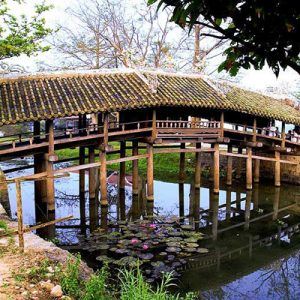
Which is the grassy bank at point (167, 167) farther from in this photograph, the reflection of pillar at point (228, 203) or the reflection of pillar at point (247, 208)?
the reflection of pillar at point (247, 208)

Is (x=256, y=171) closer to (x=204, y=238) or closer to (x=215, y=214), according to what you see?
(x=215, y=214)

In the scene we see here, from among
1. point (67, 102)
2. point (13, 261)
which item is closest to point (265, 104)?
point (67, 102)

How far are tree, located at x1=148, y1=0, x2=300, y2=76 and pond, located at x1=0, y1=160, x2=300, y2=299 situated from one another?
6.54 m

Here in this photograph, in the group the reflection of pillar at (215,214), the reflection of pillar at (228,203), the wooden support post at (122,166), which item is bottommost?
the reflection of pillar at (228,203)

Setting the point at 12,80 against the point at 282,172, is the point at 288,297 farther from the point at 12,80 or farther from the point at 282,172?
the point at 282,172

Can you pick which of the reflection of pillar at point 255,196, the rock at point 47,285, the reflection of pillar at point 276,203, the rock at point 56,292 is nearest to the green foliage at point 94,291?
the rock at point 56,292

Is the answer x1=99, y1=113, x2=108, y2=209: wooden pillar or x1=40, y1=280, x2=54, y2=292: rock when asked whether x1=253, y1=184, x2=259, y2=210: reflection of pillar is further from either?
x1=40, y1=280, x2=54, y2=292: rock

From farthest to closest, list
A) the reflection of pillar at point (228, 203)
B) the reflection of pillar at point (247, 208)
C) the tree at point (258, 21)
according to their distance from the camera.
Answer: the reflection of pillar at point (228, 203), the reflection of pillar at point (247, 208), the tree at point (258, 21)

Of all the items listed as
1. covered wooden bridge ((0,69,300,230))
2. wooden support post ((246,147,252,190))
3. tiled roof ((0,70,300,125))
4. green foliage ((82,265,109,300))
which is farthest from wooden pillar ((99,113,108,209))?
green foliage ((82,265,109,300))

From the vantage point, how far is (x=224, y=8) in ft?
7.53

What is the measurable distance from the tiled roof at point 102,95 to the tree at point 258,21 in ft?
32.6

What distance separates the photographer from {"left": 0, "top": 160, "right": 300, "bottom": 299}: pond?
880 cm

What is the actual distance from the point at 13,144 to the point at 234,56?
10470 mm

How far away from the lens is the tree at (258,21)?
220cm
